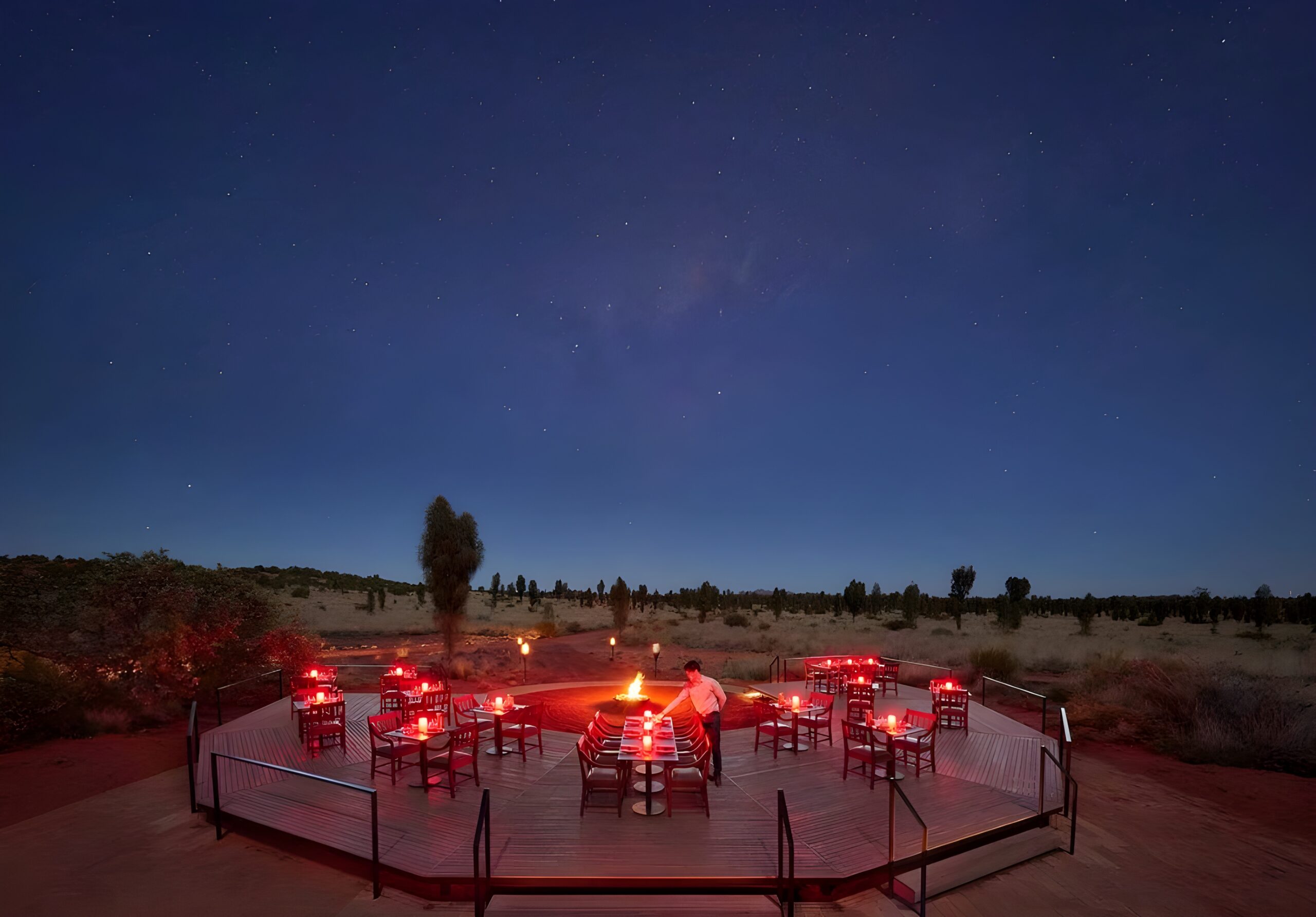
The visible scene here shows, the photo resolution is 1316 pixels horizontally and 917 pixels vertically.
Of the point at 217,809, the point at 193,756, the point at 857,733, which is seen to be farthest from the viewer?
the point at 857,733

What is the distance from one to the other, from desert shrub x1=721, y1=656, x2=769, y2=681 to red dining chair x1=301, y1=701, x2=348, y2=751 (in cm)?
1269

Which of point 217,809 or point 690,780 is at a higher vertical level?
point 690,780

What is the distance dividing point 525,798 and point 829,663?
9449mm

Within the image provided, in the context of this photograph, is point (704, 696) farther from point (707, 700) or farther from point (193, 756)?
point (193, 756)

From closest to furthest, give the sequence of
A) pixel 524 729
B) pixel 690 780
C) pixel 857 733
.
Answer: pixel 690 780, pixel 857 733, pixel 524 729

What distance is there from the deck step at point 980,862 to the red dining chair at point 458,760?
19.1 feet

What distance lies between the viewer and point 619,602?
1355 inches

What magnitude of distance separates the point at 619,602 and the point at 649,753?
1047 inches

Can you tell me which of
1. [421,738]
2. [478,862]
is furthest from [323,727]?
[478,862]

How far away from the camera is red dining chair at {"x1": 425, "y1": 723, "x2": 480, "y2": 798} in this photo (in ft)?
29.9

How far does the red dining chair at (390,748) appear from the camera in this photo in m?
9.38

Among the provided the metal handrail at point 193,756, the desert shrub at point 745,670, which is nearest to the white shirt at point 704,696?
the metal handrail at point 193,756

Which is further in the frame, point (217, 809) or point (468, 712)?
point (468, 712)

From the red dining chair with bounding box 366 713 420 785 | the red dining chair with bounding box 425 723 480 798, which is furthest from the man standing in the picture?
the red dining chair with bounding box 366 713 420 785
